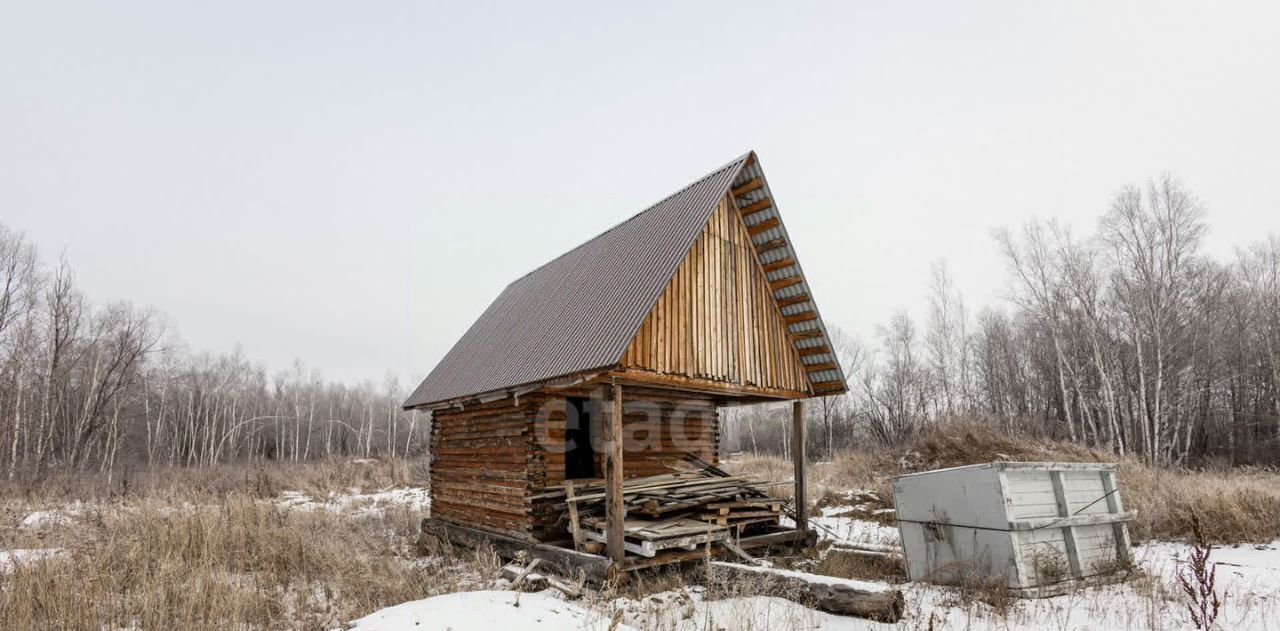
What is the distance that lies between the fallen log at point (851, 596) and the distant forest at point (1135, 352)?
18.7 meters

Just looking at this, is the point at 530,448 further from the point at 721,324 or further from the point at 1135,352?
the point at 1135,352

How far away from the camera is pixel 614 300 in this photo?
1116 centimetres

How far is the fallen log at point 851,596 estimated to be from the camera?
23.5 feet

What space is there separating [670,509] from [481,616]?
16.7 feet

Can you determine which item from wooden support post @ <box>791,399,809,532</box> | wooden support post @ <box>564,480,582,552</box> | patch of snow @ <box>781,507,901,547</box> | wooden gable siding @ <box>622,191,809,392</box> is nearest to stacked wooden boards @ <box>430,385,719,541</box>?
wooden support post @ <box>564,480,582,552</box>

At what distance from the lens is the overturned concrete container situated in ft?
26.5

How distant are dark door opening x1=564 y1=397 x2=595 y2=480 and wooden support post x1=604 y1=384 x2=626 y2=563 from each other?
5024mm

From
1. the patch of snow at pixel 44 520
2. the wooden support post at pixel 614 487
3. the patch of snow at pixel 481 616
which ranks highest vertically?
the wooden support post at pixel 614 487

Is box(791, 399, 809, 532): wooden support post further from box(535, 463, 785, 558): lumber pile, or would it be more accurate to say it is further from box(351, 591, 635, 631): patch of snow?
box(351, 591, 635, 631): patch of snow

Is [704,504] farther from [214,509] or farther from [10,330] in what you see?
[10,330]

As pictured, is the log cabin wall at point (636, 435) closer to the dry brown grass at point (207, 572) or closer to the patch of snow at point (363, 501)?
the dry brown grass at point (207, 572)

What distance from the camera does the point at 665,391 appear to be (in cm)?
1334

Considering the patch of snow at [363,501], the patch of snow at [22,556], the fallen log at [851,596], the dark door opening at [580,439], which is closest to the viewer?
Result: the fallen log at [851,596]

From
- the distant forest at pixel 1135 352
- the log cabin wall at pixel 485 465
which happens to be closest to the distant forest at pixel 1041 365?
the distant forest at pixel 1135 352
